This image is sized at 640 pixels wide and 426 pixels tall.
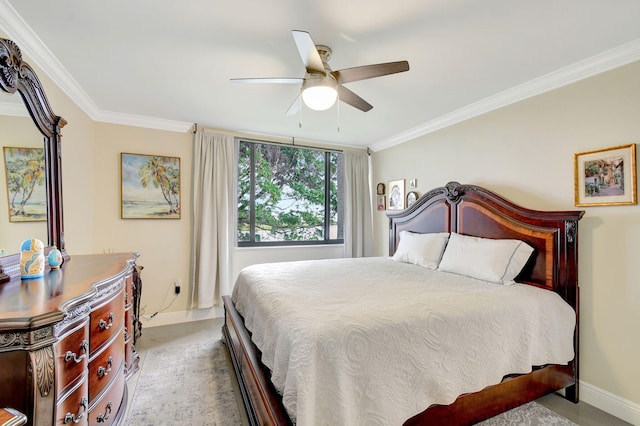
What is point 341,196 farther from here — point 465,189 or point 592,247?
point 592,247

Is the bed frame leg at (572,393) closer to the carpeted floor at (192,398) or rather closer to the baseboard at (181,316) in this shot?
the carpeted floor at (192,398)

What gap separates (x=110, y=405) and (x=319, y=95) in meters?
2.28

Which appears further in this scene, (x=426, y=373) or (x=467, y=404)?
(x=467, y=404)

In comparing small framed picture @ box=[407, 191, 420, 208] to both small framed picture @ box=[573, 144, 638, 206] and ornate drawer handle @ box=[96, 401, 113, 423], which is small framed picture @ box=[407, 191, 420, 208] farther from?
ornate drawer handle @ box=[96, 401, 113, 423]

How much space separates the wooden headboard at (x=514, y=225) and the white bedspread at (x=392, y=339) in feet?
0.75

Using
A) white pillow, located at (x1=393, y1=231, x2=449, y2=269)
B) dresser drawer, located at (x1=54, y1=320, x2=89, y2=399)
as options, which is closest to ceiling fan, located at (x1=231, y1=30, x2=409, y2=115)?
dresser drawer, located at (x1=54, y1=320, x2=89, y2=399)

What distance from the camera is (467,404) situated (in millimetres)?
1673

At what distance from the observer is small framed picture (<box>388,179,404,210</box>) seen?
13.7 feet

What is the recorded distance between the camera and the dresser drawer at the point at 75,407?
1.10m

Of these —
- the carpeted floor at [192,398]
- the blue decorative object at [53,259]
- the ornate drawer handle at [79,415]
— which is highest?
the blue decorative object at [53,259]

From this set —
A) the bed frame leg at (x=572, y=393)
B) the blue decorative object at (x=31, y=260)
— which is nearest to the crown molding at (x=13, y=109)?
the blue decorative object at (x=31, y=260)

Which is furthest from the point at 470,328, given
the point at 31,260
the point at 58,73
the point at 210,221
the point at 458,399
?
the point at 58,73

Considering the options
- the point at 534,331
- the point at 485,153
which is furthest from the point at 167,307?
the point at 485,153

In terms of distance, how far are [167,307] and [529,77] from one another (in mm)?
4640
